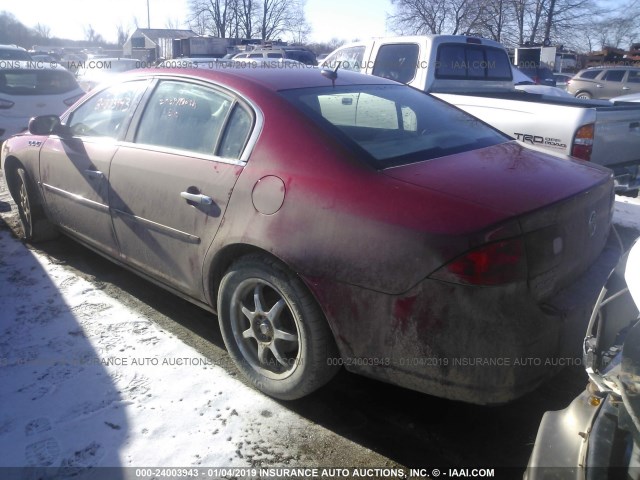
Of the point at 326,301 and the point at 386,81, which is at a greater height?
the point at 386,81

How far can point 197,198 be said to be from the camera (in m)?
2.73

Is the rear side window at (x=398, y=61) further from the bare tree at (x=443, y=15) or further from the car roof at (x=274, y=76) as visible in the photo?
the bare tree at (x=443, y=15)

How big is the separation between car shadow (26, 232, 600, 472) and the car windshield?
3.96 feet

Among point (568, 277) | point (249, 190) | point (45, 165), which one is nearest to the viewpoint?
point (568, 277)

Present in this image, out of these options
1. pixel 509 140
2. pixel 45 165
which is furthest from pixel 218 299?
pixel 45 165

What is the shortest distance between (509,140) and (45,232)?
12.5 ft

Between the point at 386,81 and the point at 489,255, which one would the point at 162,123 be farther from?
the point at 489,255

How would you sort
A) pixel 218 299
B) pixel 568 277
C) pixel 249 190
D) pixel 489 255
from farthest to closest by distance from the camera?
1. pixel 218 299
2. pixel 249 190
3. pixel 568 277
4. pixel 489 255

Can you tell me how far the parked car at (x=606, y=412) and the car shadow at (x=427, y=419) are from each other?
76 cm

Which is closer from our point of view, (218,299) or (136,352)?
(218,299)

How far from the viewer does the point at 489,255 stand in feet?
6.30

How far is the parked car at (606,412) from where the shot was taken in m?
1.35

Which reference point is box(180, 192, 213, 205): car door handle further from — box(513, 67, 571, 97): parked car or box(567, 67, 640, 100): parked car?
box(567, 67, 640, 100): parked car

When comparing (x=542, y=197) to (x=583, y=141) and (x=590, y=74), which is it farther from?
(x=590, y=74)
